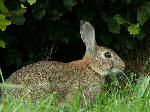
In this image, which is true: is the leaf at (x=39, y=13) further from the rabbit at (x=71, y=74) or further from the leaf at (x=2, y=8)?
the leaf at (x=2, y=8)

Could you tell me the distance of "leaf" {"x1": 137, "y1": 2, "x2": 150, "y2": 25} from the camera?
6926 millimetres

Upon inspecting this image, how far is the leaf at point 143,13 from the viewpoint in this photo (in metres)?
6.93

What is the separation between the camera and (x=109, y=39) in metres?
7.32

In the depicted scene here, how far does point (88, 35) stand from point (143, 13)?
0.78m

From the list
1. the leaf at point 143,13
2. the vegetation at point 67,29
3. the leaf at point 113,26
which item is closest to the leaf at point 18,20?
the vegetation at point 67,29

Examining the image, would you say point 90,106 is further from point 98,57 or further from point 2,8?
point 98,57

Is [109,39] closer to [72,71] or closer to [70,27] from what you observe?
[70,27]

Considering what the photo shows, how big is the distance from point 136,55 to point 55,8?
1.63 metres

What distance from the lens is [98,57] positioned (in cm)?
687

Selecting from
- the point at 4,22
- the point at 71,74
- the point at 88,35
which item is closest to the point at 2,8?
the point at 4,22

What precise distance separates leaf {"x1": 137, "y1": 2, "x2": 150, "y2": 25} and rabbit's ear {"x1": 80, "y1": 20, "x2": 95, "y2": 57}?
66 cm

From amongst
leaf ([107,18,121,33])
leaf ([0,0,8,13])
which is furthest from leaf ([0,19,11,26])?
leaf ([107,18,121,33])

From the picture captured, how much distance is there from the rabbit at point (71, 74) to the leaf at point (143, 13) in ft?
1.92

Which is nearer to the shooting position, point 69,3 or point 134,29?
point 69,3
